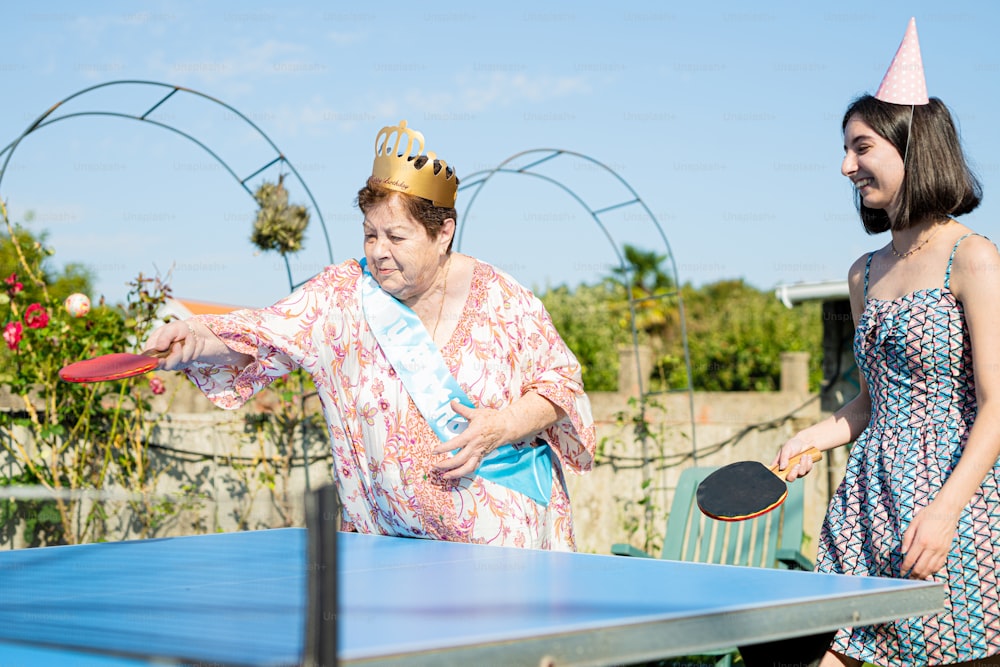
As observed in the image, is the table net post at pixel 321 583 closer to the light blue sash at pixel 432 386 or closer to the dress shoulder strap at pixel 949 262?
the dress shoulder strap at pixel 949 262

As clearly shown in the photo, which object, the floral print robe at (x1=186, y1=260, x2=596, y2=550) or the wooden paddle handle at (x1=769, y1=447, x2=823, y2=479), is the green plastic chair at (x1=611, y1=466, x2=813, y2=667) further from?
the wooden paddle handle at (x1=769, y1=447, x2=823, y2=479)

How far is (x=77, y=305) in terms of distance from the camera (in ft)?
16.8

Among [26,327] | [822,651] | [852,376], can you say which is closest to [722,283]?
[852,376]

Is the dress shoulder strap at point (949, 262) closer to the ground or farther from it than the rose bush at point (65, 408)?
farther from it

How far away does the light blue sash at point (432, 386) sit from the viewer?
2.82 metres

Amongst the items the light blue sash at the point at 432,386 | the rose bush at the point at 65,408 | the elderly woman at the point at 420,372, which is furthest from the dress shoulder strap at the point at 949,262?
the rose bush at the point at 65,408

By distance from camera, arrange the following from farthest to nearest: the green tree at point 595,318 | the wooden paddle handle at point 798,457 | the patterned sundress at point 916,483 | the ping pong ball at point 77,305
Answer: the green tree at point 595,318, the ping pong ball at point 77,305, the wooden paddle handle at point 798,457, the patterned sundress at point 916,483

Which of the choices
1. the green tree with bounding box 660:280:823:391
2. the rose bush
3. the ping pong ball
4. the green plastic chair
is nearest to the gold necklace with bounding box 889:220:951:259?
the green plastic chair

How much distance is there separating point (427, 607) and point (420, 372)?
4.26 ft

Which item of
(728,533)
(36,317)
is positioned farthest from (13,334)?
(728,533)

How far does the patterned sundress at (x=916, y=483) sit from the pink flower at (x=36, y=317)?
425cm

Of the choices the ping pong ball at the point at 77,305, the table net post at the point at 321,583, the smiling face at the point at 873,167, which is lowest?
the table net post at the point at 321,583

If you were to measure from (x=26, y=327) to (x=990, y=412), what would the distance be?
4.69 metres

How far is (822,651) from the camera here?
1.91 m
